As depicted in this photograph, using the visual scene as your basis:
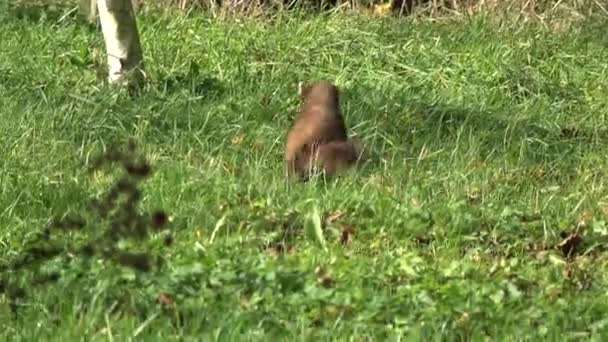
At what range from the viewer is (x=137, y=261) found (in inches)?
158

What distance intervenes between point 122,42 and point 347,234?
2.71 metres

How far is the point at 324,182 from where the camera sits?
6016mm

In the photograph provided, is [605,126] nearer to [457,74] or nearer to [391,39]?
[457,74]

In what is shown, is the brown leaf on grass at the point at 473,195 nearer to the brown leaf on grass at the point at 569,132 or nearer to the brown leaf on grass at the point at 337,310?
the brown leaf on grass at the point at 569,132

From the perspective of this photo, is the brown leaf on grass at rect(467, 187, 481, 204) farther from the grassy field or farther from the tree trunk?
the tree trunk

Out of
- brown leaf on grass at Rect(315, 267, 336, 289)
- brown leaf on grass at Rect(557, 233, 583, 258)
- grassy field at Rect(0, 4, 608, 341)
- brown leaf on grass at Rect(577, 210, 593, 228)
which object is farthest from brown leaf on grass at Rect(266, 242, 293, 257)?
brown leaf on grass at Rect(577, 210, 593, 228)

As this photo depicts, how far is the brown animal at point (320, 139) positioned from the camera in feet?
20.1

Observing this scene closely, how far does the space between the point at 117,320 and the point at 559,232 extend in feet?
7.23

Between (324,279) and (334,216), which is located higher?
(324,279)

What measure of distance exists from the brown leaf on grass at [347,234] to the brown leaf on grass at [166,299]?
1221 mm

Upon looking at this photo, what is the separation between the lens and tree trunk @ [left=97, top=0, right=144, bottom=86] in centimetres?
750

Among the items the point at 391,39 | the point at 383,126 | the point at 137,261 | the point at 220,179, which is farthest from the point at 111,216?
the point at 391,39

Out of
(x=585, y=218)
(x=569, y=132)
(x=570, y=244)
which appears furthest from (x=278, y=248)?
(x=569, y=132)

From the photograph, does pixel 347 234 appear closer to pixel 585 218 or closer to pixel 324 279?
pixel 324 279
